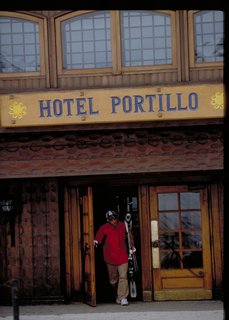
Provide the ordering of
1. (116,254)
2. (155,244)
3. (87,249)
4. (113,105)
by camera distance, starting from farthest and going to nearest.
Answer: (155,244) < (116,254) < (87,249) < (113,105)

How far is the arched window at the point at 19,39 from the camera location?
902cm

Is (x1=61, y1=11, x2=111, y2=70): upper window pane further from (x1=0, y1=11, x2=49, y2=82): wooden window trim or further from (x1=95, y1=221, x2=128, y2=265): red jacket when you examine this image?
(x1=95, y1=221, x2=128, y2=265): red jacket

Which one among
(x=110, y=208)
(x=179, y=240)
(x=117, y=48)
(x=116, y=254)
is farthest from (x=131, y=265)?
(x=117, y=48)

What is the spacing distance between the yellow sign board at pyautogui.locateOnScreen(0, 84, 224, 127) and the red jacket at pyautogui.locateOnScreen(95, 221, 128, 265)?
2157 millimetres

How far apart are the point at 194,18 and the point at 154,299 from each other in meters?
4.48

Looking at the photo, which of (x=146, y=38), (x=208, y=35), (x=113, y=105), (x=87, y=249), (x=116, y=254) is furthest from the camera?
(x=116, y=254)

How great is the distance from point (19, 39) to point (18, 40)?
0.02 metres

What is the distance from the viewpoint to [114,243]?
32.4ft

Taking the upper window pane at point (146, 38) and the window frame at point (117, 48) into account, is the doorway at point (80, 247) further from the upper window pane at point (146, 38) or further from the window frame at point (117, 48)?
the upper window pane at point (146, 38)

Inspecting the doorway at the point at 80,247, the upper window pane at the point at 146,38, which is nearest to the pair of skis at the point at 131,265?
the doorway at the point at 80,247

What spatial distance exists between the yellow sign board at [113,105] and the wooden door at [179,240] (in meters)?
1.78

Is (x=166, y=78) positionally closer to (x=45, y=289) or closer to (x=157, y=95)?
(x=157, y=95)

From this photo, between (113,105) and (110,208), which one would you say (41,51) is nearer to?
(113,105)

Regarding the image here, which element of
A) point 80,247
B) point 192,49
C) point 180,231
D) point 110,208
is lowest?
point 80,247
